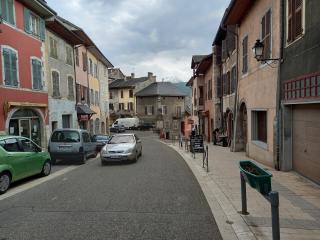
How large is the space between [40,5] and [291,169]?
14.9m

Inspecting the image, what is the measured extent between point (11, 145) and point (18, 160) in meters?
0.50

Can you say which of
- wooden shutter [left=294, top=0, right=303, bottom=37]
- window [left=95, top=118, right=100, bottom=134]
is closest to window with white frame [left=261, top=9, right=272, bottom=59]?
wooden shutter [left=294, top=0, right=303, bottom=37]

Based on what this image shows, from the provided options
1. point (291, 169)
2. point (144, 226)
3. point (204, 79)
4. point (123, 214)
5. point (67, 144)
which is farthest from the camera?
point (204, 79)

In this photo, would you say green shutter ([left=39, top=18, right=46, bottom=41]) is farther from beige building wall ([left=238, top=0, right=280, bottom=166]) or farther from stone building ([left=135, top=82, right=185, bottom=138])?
stone building ([left=135, top=82, right=185, bottom=138])

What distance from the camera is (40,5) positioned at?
57.7 ft

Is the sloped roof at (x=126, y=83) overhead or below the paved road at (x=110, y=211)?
overhead

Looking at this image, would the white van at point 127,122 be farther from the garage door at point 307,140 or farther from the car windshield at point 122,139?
the garage door at point 307,140

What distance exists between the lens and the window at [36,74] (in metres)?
17.8

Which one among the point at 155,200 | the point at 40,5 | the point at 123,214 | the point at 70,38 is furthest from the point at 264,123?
the point at 70,38

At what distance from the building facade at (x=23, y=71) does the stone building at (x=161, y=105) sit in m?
47.6

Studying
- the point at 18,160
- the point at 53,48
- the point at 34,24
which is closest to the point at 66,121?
the point at 53,48

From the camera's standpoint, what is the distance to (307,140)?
9180 millimetres

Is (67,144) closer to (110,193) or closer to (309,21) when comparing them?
(110,193)

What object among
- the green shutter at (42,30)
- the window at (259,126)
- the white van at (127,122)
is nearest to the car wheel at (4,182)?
the window at (259,126)
